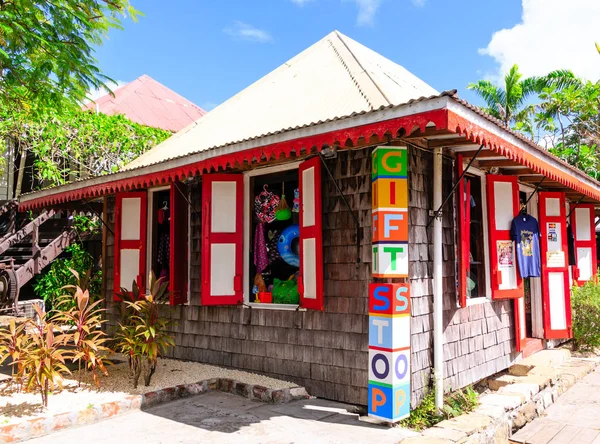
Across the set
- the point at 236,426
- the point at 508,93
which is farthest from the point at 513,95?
the point at 236,426

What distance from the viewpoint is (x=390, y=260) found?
475 cm

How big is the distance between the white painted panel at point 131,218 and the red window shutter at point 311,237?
126 inches

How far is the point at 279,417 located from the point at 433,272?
216 centimetres

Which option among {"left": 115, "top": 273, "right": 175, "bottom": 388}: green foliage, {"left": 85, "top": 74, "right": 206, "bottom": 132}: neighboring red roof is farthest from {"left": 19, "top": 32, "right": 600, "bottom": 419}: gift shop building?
{"left": 85, "top": 74, "right": 206, "bottom": 132}: neighboring red roof

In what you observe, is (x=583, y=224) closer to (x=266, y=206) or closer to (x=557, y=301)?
(x=557, y=301)

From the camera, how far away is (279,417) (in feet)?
15.6

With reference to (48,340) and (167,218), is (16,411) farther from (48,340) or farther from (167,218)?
(167,218)

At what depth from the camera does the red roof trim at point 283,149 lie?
12.9ft

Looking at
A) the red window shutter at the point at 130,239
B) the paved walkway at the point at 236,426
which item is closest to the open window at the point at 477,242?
the paved walkway at the point at 236,426

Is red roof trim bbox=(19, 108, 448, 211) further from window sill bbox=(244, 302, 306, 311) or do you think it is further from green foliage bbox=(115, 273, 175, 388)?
window sill bbox=(244, 302, 306, 311)

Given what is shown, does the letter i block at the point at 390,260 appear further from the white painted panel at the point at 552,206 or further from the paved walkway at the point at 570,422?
the white painted panel at the point at 552,206

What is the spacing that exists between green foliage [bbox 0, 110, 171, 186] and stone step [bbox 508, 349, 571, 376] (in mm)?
11343

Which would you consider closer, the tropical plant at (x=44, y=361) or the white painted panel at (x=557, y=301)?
the tropical plant at (x=44, y=361)

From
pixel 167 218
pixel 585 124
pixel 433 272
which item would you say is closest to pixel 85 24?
pixel 167 218
